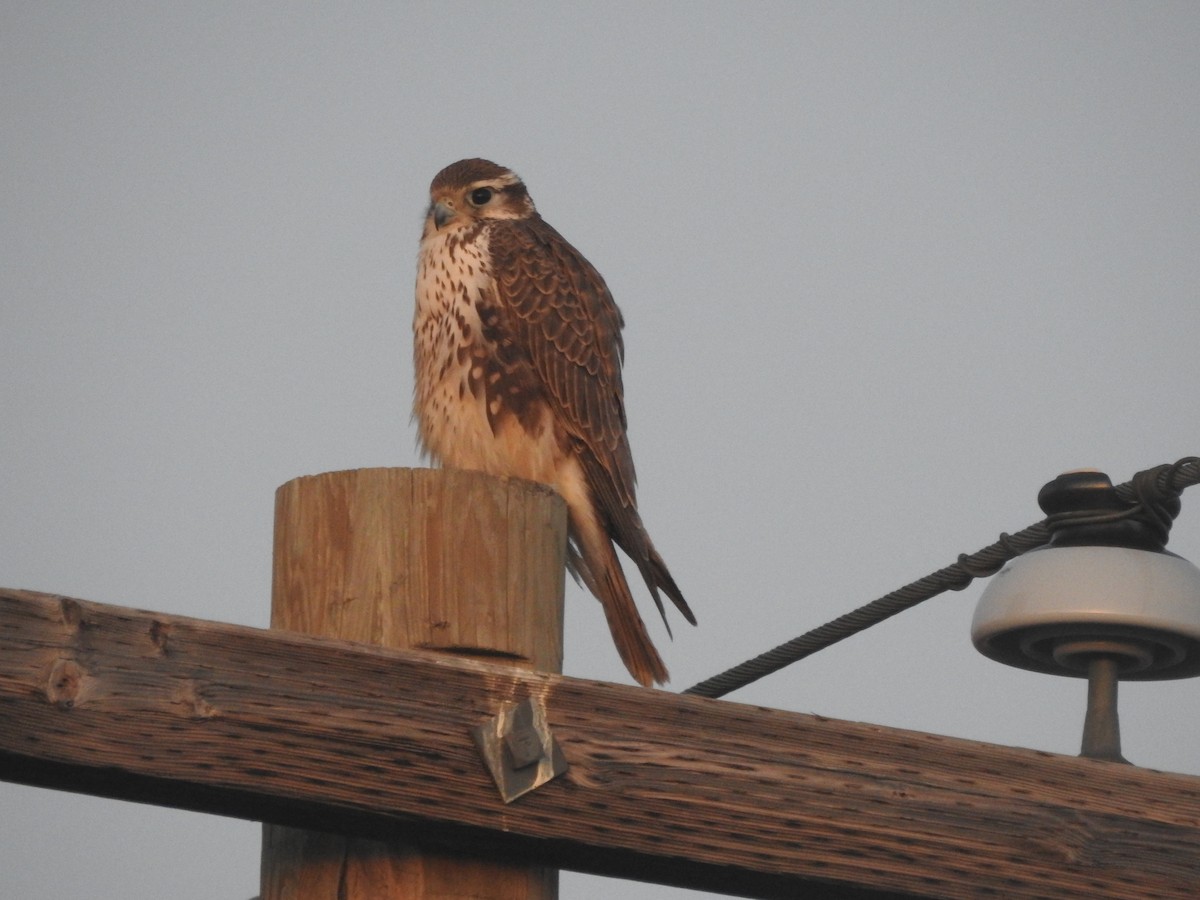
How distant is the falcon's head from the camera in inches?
242

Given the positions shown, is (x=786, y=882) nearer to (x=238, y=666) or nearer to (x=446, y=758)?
(x=446, y=758)

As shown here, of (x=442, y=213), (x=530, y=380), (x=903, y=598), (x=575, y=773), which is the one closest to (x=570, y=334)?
(x=530, y=380)

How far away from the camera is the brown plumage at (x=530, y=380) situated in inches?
208

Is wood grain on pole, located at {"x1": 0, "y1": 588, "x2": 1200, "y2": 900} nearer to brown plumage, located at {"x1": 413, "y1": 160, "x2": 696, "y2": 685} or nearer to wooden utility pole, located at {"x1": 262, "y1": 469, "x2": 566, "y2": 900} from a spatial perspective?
wooden utility pole, located at {"x1": 262, "y1": 469, "x2": 566, "y2": 900}

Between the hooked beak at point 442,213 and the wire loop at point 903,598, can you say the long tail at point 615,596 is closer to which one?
the wire loop at point 903,598

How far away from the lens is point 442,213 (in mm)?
6105

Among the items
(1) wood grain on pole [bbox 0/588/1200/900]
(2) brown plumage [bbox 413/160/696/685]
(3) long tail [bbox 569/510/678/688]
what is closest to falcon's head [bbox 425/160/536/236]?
(2) brown plumage [bbox 413/160/696/685]

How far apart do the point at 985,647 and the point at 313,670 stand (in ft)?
5.61

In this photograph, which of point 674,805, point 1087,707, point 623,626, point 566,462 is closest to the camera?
point 674,805

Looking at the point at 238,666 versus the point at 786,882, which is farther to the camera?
the point at 786,882

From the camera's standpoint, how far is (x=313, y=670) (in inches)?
82.2

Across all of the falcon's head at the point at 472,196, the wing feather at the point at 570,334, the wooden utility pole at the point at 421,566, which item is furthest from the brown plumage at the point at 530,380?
the wooden utility pole at the point at 421,566

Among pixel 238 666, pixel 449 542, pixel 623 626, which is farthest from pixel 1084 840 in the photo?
pixel 623 626

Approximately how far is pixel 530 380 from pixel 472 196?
114 cm
